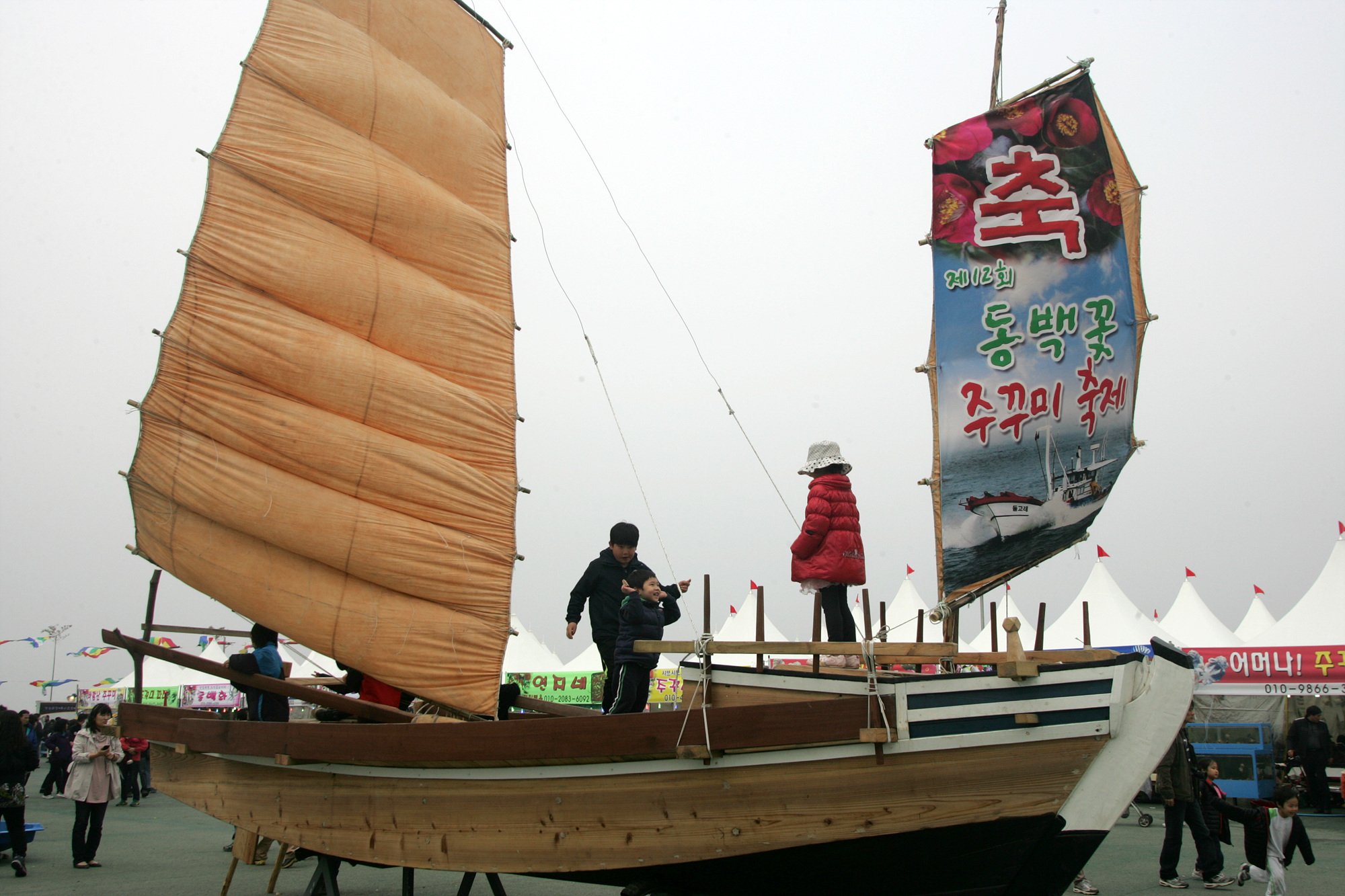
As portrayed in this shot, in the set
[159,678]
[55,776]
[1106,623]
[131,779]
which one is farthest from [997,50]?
[159,678]

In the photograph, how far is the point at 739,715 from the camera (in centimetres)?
410

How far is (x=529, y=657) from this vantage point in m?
24.4

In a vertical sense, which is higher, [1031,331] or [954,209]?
[954,209]

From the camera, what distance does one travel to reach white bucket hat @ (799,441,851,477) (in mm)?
5668

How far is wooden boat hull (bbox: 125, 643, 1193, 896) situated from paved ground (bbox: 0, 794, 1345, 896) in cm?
233

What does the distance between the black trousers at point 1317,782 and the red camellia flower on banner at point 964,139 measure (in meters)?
9.88

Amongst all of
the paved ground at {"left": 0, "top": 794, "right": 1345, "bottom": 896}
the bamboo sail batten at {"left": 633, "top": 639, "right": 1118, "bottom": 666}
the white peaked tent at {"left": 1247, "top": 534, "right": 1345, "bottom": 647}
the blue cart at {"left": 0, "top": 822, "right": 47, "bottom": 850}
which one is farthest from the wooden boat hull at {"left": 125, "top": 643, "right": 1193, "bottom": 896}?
the white peaked tent at {"left": 1247, "top": 534, "right": 1345, "bottom": 647}

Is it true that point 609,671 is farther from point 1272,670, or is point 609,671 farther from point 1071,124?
point 1272,670

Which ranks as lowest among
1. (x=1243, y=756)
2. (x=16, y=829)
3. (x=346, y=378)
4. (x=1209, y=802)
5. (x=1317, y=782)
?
(x=1317, y=782)

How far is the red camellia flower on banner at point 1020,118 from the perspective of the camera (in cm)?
656

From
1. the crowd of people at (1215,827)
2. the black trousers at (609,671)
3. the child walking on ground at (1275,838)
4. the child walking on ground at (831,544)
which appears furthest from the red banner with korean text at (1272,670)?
the black trousers at (609,671)

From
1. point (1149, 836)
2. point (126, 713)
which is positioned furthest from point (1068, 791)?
point (1149, 836)

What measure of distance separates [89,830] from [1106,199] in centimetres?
965

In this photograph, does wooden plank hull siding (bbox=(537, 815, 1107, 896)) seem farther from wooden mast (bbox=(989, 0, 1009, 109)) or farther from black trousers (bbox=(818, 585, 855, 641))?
wooden mast (bbox=(989, 0, 1009, 109))
